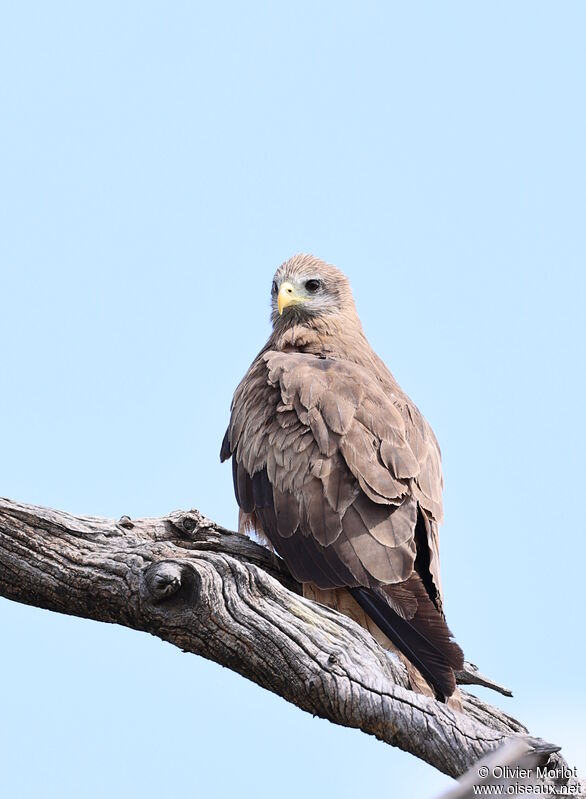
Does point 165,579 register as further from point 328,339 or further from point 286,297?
point 286,297

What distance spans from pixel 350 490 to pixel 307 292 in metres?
2.41

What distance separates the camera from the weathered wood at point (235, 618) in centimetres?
468

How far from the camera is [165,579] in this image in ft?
15.4

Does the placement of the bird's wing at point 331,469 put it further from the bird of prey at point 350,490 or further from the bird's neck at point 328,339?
the bird's neck at point 328,339

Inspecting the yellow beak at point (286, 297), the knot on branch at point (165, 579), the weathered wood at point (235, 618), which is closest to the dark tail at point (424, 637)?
the weathered wood at point (235, 618)

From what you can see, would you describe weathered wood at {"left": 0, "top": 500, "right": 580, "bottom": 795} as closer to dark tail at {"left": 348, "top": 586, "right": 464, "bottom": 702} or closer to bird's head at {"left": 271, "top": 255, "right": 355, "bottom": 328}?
dark tail at {"left": 348, "top": 586, "right": 464, "bottom": 702}

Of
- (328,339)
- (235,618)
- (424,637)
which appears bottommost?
(235,618)

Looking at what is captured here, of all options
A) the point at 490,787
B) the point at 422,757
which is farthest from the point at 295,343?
the point at 490,787

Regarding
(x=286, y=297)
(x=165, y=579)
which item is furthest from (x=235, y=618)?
(x=286, y=297)

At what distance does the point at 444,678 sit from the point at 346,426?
1.65 metres

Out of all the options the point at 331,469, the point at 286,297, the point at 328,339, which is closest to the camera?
the point at 331,469

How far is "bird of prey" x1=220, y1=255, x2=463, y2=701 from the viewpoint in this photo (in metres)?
5.73

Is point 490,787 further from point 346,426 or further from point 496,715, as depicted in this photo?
point 346,426

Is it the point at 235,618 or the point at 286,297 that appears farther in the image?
the point at 286,297
